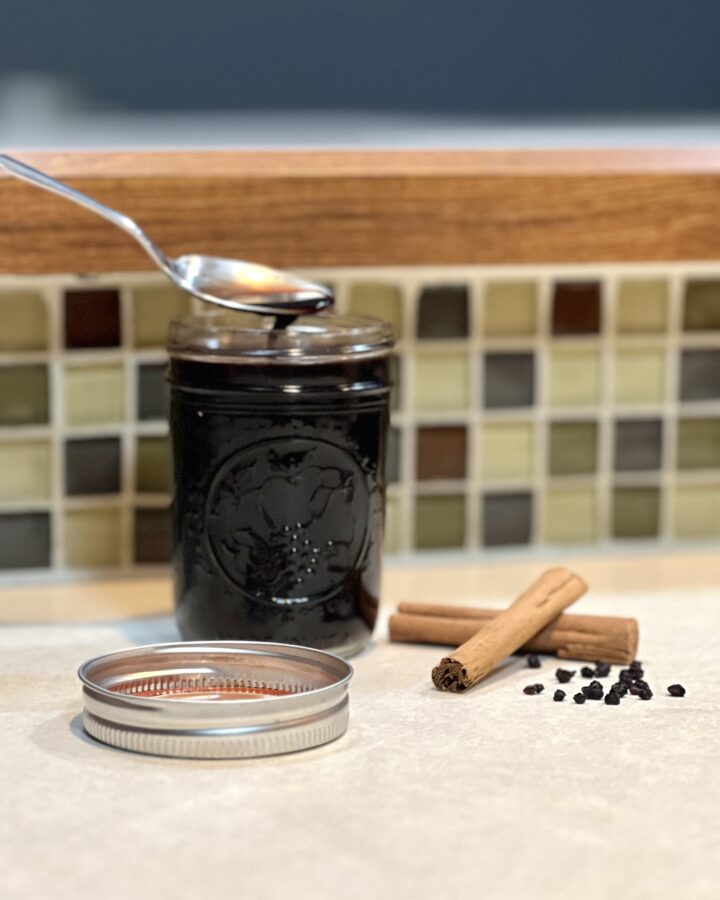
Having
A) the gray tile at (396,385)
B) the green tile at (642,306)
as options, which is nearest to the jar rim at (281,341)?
the gray tile at (396,385)

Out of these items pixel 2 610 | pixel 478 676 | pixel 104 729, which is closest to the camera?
pixel 104 729

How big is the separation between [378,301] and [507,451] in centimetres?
19

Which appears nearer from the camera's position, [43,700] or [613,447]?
[43,700]

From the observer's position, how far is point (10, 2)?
120 cm

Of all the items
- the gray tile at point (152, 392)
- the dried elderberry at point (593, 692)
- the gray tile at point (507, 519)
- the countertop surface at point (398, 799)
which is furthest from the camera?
the gray tile at point (507, 519)

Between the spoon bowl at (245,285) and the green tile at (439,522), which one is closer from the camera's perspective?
the spoon bowl at (245,285)

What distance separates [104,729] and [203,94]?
0.62 metres

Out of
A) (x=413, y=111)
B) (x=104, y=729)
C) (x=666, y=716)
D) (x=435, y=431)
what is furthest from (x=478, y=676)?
(x=413, y=111)

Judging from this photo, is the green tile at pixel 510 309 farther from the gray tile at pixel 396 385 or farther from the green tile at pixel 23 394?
the green tile at pixel 23 394

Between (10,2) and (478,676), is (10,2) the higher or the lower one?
the higher one

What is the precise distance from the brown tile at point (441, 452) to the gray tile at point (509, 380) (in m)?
0.04

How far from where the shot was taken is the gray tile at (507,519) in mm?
1384

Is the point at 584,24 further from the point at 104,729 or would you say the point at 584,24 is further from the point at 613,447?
the point at 104,729

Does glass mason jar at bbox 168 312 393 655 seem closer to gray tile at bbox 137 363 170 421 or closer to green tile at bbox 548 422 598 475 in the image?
gray tile at bbox 137 363 170 421
